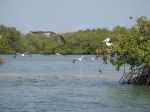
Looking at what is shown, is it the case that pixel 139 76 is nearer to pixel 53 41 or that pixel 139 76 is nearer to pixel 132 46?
pixel 132 46

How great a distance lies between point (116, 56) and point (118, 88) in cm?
217

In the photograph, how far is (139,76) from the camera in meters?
31.4

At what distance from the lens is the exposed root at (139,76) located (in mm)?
30844

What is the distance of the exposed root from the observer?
3084 cm

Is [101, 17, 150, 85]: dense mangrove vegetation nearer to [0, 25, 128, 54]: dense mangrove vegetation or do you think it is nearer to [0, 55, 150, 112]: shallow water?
[0, 55, 150, 112]: shallow water

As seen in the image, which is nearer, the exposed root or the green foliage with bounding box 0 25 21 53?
the exposed root

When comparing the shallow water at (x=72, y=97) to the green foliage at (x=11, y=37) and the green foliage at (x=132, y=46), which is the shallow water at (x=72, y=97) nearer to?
the green foliage at (x=132, y=46)

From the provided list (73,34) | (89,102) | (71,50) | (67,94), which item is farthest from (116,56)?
(73,34)

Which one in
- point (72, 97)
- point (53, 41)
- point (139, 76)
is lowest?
point (72, 97)

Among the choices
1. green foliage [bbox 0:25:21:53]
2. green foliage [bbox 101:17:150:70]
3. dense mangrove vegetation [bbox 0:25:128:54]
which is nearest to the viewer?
green foliage [bbox 101:17:150:70]

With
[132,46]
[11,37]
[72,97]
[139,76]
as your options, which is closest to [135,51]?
[132,46]

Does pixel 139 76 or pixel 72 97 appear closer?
pixel 72 97

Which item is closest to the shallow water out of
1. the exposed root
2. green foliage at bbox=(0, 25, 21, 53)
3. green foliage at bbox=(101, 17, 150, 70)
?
the exposed root

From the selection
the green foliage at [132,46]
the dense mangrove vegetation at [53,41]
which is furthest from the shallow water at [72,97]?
the dense mangrove vegetation at [53,41]
